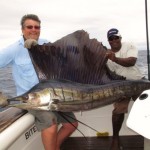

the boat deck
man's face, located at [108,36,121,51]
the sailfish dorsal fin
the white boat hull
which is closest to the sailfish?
the sailfish dorsal fin

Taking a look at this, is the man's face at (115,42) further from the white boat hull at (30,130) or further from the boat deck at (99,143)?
the boat deck at (99,143)

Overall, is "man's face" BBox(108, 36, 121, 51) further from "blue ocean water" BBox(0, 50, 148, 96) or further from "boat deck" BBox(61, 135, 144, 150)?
"blue ocean water" BBox(0, 50, 148, 96)

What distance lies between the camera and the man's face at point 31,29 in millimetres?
2627

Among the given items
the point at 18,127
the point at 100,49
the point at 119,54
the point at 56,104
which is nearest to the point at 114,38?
the point at 119,54

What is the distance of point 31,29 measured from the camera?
104 inches

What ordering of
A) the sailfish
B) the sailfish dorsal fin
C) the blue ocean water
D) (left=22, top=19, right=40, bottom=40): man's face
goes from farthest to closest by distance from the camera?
1. the blue ocean water
2. (left=22, top=19, right=40, bottom=40): man's face
3. the sailfish dorsal fin
4. the sailfish

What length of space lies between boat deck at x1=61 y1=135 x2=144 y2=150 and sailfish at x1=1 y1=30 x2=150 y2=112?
0.69 m

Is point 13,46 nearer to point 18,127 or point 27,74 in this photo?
point 27,74

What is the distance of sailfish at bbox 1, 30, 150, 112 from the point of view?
213 cm

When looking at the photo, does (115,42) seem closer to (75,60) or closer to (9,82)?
(75,60)

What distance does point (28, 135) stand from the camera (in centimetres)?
265

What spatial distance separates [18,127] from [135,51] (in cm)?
149

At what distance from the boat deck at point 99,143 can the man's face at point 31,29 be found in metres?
1.21

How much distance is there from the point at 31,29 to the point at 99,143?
1.38 meters
